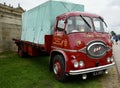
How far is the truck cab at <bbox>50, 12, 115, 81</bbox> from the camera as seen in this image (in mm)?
6094

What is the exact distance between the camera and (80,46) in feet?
20.0

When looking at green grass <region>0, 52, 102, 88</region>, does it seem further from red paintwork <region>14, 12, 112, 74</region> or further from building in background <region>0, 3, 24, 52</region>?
building in background <region>0, 3, 24, 52</region>

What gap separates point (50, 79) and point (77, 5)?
3781mm

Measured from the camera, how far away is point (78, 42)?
20.1ft

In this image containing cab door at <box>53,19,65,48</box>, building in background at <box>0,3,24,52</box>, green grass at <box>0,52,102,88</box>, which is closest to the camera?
green grass at <box>0,52,102,88</box>

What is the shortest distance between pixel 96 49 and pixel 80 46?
628mm

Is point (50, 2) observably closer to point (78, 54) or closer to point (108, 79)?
point (78, 54)

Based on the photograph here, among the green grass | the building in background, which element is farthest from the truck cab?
the building in background

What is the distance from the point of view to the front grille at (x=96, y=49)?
6199 mm

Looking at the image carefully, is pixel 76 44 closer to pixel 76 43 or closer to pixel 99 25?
pixel 76 43

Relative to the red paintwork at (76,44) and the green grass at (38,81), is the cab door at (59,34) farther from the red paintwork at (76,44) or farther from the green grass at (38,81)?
the green grass at (38,81)

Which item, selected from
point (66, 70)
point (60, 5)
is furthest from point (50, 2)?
point (66, 70)

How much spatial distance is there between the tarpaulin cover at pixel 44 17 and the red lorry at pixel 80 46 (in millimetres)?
791

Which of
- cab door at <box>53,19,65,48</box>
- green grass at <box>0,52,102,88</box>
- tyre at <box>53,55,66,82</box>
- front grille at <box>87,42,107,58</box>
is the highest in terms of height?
cab door at <box>53,19,65,48</box>
